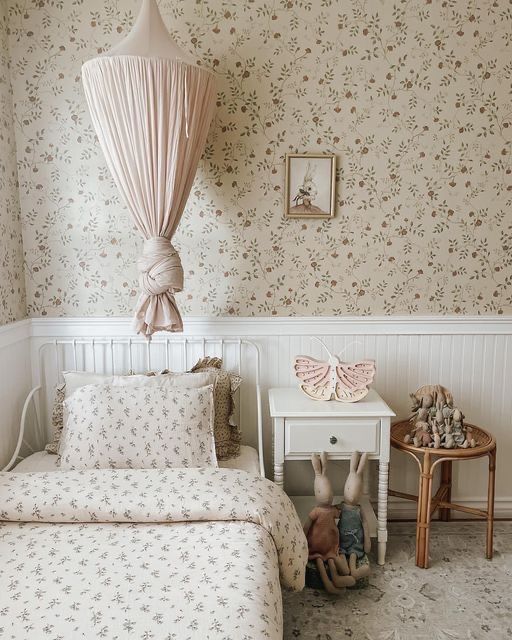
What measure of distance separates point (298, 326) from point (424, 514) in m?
1.07

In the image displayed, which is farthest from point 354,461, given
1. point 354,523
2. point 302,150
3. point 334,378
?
point 302,150

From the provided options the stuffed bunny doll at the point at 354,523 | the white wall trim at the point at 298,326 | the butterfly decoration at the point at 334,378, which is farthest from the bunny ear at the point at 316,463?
the white wall trim at the point at 298,326

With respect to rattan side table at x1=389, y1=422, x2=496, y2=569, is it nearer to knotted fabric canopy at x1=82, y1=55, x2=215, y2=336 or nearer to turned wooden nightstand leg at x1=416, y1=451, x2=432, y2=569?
turned wooden nightstand leg at x1=416, y1=451, x2=432, y2=569

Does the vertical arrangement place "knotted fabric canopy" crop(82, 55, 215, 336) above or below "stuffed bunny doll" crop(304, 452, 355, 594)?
above

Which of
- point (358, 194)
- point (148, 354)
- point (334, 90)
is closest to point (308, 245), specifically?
point (358, 194)

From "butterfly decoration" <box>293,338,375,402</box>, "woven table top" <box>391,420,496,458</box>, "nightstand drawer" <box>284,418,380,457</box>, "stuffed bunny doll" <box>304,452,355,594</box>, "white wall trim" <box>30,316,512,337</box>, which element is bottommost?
"stuffed bunny doll" <box>304,452,355,594</box>

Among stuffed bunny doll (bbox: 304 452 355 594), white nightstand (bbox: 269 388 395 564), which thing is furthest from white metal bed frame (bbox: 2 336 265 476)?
stuffed bunny doll (bbox: 304 452 355 594)

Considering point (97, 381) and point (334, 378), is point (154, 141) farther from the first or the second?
point (334, 378)

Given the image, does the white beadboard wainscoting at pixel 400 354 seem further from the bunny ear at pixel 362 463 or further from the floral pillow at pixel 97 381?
the bunny ear at pixel 362 463

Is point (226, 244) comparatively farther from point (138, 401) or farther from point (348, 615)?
point (348, 615)

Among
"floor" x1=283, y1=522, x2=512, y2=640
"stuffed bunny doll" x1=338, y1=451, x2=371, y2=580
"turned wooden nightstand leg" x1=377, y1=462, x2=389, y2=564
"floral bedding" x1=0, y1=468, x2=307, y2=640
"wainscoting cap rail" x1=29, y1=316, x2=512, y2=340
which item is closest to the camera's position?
"floral bedding" x1=0, y1=468, x2=307, y2=640

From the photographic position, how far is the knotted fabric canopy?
7.74 ft

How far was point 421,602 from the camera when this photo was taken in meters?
2.36

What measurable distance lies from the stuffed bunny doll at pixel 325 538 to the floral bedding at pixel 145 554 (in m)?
0.36
